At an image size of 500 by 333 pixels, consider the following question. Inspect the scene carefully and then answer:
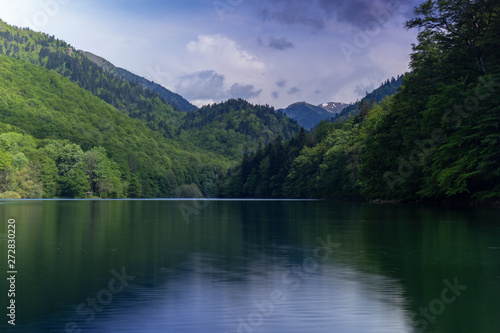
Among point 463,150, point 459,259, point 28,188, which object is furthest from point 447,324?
point 28,188

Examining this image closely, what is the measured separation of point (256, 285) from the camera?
14.4 meters

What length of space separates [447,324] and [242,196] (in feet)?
615

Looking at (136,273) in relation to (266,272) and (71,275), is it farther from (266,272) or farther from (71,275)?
(266,272)

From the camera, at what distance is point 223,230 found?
33062mm
